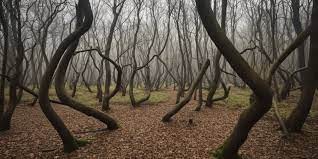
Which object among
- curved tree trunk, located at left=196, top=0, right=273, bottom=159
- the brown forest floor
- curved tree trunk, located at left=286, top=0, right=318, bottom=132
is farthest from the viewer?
the brown forest floor

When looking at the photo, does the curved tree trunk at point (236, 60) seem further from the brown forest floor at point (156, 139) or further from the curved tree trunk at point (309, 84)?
the curved tree trunk at point (309, 84)

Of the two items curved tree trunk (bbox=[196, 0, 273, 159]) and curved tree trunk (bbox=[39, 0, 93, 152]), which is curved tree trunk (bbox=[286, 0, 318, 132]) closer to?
curved tree trunk (bbox=[196, 0, 273, 159])

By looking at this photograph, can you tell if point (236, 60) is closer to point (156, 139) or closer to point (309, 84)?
point (309, 84)

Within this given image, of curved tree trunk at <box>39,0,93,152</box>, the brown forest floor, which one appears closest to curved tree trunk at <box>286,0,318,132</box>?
the brown forest floor

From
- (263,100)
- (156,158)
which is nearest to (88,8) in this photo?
(156,158)

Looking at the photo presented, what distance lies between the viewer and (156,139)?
744cm

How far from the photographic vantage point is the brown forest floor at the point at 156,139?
20.6 feet

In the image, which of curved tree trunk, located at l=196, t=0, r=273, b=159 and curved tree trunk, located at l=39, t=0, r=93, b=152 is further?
curved tree trunk, located at l=39, t=0, r=93, b=152

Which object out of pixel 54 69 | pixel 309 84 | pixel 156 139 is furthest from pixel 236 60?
pixel 54 69

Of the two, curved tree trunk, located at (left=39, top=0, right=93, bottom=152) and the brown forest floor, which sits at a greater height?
curved tree trunk, located at (left=39, top=0, right=93, bottom=152)

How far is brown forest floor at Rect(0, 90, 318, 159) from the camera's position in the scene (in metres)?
6.27

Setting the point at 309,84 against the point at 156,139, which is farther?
the point at 156,139

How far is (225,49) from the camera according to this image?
4.21m

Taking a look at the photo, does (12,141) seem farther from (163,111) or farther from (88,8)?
(163,111)
